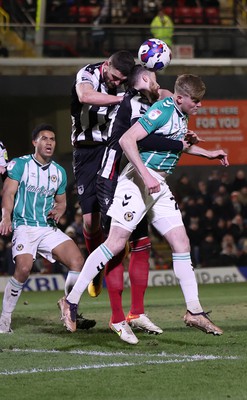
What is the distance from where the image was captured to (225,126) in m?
21.0

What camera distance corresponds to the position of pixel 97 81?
909 cm

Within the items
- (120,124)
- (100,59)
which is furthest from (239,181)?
(120,124)

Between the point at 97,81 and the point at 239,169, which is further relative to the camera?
the point at 239,169

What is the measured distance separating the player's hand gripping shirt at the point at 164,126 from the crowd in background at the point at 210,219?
36.1ft

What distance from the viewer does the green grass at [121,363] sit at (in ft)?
19.4

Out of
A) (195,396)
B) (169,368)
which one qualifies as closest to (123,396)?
(195,396)

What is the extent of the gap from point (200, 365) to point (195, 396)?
1009 millimetres

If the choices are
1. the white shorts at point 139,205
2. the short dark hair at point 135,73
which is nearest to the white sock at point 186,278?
the white shorts at point 139,205

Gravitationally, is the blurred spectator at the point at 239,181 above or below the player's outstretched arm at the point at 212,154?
above

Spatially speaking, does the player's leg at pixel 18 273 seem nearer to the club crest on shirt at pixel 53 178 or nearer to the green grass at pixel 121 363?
the green grass at pixel 121 363

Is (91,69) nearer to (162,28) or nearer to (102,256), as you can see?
(102,256)

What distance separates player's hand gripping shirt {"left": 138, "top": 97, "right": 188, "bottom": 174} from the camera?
25.0ft

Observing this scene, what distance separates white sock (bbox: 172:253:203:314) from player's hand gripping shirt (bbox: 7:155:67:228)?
197cm

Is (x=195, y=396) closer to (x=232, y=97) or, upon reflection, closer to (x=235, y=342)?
(x=235, y=342)
